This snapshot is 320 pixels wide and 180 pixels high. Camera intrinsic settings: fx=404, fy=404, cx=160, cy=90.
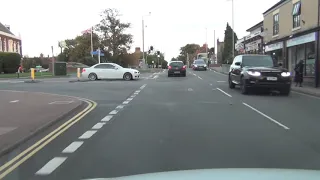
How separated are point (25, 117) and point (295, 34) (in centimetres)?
1980

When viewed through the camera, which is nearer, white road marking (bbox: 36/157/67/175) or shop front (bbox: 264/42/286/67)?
white road marking (bbox: 36/157/67/175)

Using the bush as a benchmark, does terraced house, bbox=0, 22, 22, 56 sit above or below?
above

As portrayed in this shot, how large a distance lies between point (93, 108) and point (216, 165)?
8.10m

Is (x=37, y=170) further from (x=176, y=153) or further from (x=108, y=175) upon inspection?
(x=176, y=153)

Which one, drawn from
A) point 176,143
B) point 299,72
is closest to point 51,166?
point 176,143

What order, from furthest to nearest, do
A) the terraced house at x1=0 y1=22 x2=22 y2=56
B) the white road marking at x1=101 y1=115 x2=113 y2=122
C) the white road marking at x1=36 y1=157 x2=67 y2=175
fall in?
the terraced house at x1=0 y1=22 x2=22 y2=56 < the white road marking at x1=101 y1=115 x2=113 y2=122 < the white road marking at x1=36 y1=157 x2=67 y2=175

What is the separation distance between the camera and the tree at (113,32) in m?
77.8

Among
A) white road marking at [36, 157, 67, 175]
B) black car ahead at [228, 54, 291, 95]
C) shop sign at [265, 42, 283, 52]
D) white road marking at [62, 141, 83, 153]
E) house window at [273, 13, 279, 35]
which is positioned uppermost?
house window at [273, 13, 279, 35]

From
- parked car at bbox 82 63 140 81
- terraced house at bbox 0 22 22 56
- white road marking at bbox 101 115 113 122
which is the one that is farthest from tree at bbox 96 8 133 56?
white road marking at bbox 101 115 113 122

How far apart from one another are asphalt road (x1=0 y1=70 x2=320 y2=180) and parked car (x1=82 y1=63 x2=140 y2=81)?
63.2 ft

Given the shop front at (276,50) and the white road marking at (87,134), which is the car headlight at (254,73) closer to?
the white road marking at (87,134)

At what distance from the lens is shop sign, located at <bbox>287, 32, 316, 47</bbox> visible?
75.1ft

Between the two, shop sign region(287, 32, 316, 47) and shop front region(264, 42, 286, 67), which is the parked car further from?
shop sign region(287, 32, 316, 47)

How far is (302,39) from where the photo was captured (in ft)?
80.6
